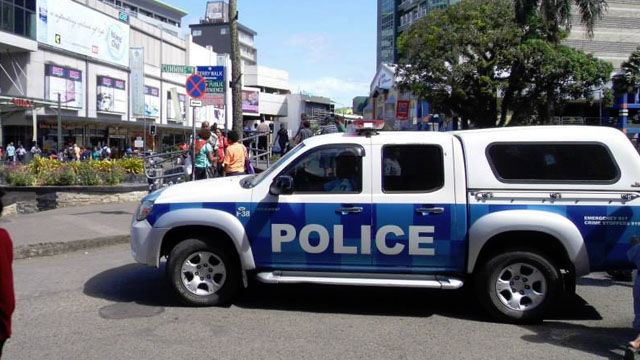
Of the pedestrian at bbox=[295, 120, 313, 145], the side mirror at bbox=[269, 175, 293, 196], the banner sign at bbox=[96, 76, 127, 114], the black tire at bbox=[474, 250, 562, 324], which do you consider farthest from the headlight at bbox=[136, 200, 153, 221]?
the banner sign at bbox=[96, 76, 127, 114]

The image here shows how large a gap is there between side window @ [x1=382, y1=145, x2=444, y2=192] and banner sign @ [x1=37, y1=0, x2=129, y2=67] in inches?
1594

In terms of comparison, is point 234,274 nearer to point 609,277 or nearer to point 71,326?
point 71,326

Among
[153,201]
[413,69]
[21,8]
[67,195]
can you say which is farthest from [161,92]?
[153,201]

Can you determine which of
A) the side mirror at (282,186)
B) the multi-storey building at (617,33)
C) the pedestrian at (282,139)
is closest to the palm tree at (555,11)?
the pedestrian at (282,139)

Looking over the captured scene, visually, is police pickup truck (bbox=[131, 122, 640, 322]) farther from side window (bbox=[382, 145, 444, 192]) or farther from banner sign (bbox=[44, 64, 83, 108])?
banner sign (bbox=[44, 64, 83, 108])

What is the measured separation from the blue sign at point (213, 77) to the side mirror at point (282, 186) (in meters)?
9.36

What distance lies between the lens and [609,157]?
Answer: 5.89 metres

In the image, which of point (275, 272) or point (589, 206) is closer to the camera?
point (589, 206)

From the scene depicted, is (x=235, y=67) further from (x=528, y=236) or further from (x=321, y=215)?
(x=528, y=236)

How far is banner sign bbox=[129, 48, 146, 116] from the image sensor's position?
53219 mm

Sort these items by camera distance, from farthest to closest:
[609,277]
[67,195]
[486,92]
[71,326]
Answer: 1. [486,92]
2. [67,195]
3. [609,277]
4. [71,326]

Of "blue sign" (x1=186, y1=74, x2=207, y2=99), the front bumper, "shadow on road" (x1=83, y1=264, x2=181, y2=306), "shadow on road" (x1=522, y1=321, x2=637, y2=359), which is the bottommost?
"shadow on road" (x1=522, y1=321, x2=637, y2=359)

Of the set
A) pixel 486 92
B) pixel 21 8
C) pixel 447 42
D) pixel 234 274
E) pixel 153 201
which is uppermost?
pixel 21 8

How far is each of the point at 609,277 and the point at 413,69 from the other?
70.5ft
